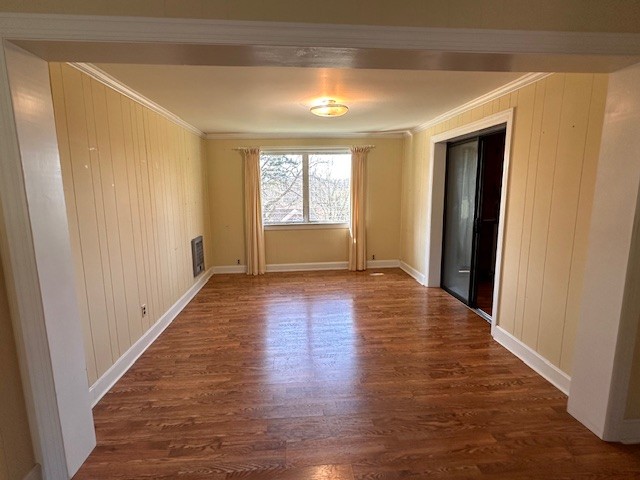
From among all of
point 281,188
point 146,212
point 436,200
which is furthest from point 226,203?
point 436,200

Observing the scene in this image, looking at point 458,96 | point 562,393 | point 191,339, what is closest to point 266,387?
point 191,339

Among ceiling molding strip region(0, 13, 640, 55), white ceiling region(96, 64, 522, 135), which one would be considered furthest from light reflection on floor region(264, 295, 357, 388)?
white ceiling region(96, 64, 522, 135)

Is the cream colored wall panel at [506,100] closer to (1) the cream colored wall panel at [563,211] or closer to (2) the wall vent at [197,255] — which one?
(1) the cream colored wall panel at [563,211]

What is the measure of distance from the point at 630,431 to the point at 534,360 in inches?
30.7

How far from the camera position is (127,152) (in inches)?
108

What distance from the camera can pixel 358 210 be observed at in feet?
18.1

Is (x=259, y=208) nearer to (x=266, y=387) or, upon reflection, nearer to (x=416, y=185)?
(x=416, y=185)

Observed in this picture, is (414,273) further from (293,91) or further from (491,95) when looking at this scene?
(293,91)

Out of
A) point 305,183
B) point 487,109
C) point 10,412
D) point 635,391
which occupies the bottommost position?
point 635,391

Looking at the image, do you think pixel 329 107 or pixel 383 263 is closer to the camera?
pixel 329 107

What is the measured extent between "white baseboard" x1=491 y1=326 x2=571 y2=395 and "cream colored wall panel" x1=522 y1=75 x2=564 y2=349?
0.08 metres

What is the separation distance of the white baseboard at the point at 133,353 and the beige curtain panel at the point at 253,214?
1385 millimetres

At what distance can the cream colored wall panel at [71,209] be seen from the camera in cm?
191

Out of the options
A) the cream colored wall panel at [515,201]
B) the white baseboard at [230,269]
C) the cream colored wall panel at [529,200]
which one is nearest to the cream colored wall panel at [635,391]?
the cream colored wall panel at [529,200]
